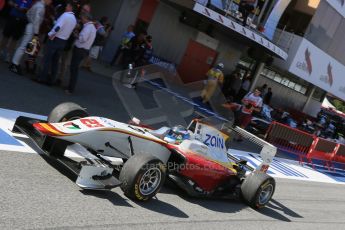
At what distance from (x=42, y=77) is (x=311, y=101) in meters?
22.9

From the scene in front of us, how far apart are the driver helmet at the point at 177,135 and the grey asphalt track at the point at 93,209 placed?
72 cm

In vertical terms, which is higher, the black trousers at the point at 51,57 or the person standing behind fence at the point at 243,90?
the person standing behind fence at the point at 243,90

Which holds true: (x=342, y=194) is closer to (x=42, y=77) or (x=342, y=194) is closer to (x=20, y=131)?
(x=42, y=77)

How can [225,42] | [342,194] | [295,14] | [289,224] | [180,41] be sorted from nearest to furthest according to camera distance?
[289,224] < [342,194] < [180,41] < [225,42] < [295,14]

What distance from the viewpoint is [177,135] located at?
6992mm

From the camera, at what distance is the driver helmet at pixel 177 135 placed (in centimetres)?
694

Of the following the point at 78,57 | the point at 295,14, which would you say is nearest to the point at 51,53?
the point at 78,57

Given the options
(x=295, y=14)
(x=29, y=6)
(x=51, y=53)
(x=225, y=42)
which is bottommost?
(x=51, y=53)

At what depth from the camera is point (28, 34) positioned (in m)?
10.1

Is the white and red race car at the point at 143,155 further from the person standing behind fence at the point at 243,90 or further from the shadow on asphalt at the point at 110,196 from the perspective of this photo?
the person standing behind fence at the point at 243,90

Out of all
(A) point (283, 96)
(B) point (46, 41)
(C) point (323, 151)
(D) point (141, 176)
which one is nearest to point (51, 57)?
(B) point (46, 41)

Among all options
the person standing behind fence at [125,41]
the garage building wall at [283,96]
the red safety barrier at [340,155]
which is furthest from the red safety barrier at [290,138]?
the garage building wall at [283,96]

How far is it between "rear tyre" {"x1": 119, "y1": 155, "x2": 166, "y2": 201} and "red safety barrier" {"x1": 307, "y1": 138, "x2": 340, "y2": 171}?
10.4m

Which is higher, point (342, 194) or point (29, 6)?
point (29, 6)
